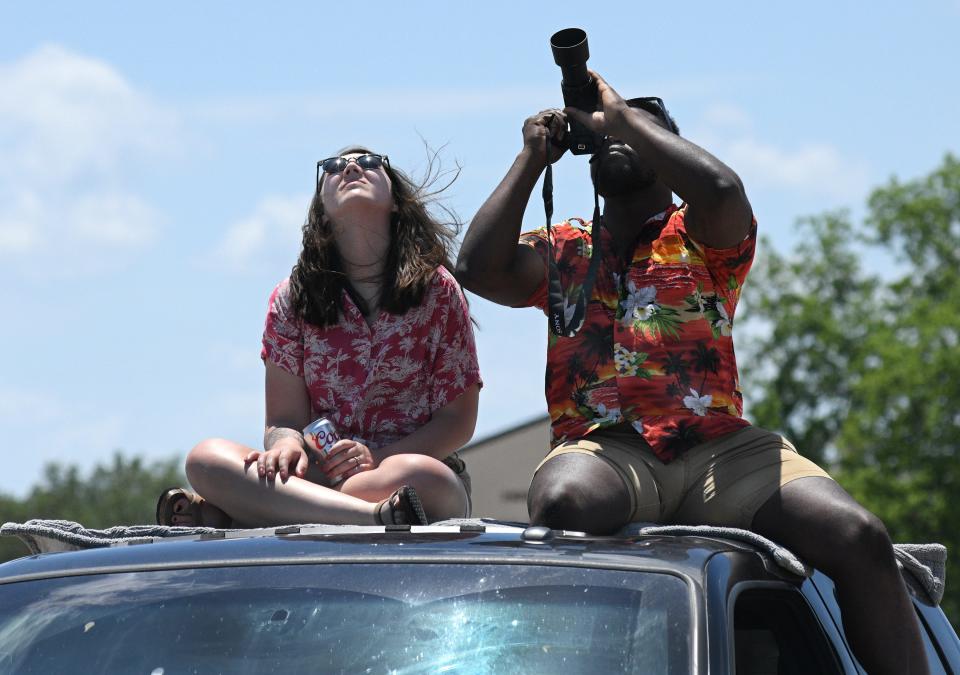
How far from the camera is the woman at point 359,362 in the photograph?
3990mm

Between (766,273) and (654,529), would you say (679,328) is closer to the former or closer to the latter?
(654,529)

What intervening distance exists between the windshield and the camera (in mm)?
1609

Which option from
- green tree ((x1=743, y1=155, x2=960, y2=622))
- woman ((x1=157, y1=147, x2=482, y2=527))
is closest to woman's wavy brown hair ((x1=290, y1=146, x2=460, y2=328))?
woman ((x1=157, y1=147, x2=482, y2=527))

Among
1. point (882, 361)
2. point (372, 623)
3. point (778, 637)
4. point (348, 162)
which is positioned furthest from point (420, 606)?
point (882, 361)

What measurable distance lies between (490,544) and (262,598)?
39 centimetres

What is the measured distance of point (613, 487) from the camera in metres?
3.41

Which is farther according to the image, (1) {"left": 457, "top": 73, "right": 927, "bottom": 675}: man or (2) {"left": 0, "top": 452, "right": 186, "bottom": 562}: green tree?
(2) {"left": 0, "top": 452, "right": 186, "bottom": 562}: green tree

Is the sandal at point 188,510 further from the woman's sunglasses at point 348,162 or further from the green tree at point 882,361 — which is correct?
the green tree at point 882,361

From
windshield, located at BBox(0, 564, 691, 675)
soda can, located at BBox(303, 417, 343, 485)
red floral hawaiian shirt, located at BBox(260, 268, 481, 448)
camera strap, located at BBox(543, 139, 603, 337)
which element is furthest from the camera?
red floral hawaiian shirt, located at BBox(260, 268, 481, 448)

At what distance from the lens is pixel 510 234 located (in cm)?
390

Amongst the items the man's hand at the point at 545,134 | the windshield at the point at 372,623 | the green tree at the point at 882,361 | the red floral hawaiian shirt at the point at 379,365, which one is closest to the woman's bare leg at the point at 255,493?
the red floral hawaiian shirt at the point at 379,365

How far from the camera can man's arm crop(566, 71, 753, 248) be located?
3680mm

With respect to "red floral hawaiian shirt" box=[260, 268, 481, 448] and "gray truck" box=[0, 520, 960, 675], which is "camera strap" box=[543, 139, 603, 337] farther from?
"gray truck" box=[0, 520, 960, 675]

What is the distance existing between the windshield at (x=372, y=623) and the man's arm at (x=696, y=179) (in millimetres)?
1319
